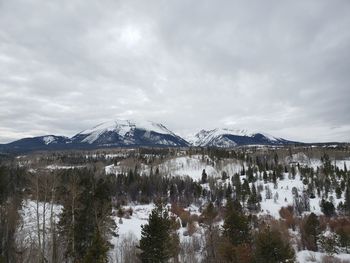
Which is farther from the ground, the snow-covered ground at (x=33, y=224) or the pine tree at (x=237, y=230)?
the snow-covered ground at (x=33, y=224)

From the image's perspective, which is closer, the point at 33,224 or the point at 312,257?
the point at 33,224

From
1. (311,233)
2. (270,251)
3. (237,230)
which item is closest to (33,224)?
(237,230)

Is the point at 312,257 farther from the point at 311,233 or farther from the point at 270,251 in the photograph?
the point at 270,251

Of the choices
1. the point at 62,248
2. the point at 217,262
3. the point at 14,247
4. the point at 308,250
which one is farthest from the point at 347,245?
the point at 14,247

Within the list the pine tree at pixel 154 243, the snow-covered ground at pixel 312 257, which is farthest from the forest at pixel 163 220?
the snow-covered ground at pixel 312 257

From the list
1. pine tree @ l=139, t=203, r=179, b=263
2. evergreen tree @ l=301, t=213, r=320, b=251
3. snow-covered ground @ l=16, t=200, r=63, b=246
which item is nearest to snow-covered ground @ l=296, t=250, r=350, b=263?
evergreen tree @ l=301, t=213, r=320, b=251

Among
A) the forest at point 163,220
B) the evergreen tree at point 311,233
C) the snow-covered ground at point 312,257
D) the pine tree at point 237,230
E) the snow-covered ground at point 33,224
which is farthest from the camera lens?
the evergreen tree at point 311,233

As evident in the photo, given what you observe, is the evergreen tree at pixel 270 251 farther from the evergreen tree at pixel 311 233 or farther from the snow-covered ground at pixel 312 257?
the evergreen tree at pixel 311 233

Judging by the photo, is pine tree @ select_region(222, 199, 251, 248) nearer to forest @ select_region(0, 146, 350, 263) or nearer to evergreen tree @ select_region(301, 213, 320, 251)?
forest @ select_region(0, 146, 350, 263)

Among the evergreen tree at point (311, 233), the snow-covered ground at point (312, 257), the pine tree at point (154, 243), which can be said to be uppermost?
the pine tree at point (154, 243)

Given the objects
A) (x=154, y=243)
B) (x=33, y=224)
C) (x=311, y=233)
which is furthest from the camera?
(x=311, y=233)

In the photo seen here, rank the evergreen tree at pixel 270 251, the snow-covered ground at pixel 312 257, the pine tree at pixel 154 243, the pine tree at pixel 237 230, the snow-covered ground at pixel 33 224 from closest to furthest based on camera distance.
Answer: the snow-covered ground at pixel 33 224, the pine tree at pixel 154 243, the evergreen tree at pixel 270 251, the pine tree at pixel 237 230, the snow-covered ground at pixel 312 257
